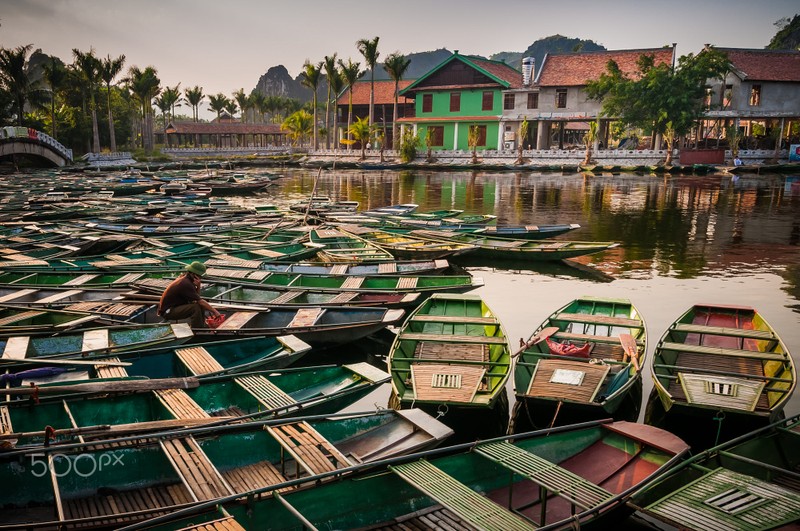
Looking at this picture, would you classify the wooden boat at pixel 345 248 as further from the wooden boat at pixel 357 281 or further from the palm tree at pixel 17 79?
the palm tree at pixel 17 79

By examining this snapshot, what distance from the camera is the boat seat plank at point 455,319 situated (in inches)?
451

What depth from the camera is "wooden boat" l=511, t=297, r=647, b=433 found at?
8.61 meters

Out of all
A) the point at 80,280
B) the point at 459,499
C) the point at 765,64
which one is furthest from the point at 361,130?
the point at 459,499

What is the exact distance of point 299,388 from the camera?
939 cm

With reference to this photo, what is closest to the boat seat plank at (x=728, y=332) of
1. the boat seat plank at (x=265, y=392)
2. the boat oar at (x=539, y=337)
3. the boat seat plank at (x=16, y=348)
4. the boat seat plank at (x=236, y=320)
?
the boat oar at (x=539, y=337)

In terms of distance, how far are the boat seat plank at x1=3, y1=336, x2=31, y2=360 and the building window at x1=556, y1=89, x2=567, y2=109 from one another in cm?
5987

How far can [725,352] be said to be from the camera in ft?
33.0

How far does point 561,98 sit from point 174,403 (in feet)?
200

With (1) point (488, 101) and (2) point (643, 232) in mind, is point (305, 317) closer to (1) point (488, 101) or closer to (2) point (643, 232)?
(2) point (643, 232)

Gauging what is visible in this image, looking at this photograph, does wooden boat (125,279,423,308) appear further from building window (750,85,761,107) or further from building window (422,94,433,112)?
building window (750,85,761,107)

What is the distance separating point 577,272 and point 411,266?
6463 mm

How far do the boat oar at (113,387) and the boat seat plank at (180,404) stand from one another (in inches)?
3.8

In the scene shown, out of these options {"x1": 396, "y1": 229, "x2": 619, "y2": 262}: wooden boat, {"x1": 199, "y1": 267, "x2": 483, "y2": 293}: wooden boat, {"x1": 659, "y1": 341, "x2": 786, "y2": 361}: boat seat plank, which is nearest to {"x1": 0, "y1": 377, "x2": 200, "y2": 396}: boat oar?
{"x1": 199, "y1": 267, "x2": 483, "y2": 293}: wooden boat

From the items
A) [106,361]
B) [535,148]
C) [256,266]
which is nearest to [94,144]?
[535,148]
